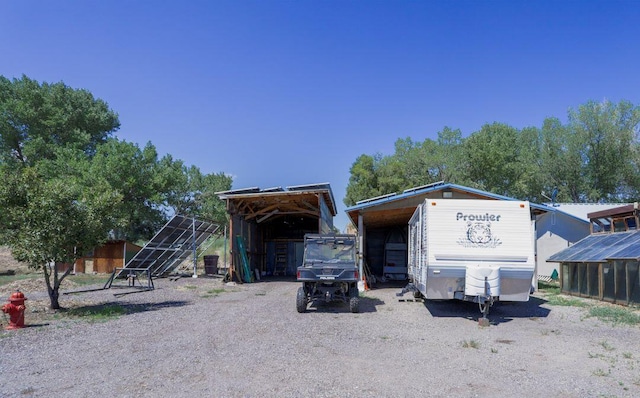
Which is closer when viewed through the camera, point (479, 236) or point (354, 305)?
point (479, 236)

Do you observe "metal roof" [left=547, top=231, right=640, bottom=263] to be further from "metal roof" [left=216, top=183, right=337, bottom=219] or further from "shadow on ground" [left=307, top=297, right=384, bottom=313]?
"metal roof" [left=216, top=183, right=337, bottom=219]

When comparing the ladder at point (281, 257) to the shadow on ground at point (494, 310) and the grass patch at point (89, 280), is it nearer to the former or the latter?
the grass patch at point (89, 280)

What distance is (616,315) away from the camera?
12.5 metres

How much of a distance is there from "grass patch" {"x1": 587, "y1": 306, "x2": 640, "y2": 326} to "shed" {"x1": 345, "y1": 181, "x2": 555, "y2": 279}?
21.7ft

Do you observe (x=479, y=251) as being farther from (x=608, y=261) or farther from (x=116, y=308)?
(x=116, y=308)

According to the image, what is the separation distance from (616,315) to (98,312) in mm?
14162

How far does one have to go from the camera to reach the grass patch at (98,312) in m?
12.0

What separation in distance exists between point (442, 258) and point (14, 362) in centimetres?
941

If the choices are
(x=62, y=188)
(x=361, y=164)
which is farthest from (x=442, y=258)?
(x=361, y=164)

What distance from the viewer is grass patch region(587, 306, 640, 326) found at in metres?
11.7

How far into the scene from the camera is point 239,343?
902 cm

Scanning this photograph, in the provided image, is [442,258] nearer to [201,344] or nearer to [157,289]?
[201,344]

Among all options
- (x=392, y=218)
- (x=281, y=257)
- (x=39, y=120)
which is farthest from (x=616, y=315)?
(x=39, y=120)

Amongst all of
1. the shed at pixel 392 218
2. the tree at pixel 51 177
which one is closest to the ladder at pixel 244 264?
the shed at pixel 392 218
